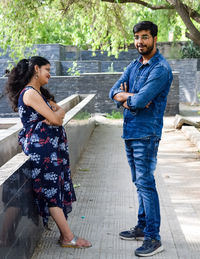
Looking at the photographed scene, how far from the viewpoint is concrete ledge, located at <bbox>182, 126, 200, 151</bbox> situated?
10.0m

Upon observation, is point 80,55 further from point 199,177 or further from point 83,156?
point 199,177

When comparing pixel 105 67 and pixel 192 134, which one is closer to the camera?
pixel 192 134

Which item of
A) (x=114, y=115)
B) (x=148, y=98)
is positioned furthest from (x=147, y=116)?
(x=114, y=115)

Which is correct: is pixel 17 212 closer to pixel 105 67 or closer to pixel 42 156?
pixel 42 156

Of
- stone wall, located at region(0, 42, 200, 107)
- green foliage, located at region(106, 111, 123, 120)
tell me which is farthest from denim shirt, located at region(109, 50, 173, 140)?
→ stone wall, located at region(0, 42, 200, 107)

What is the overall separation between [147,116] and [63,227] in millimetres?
1245

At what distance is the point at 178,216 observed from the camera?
5145 mm

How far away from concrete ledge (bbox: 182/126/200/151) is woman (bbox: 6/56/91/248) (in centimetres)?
591

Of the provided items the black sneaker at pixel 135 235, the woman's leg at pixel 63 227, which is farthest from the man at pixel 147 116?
the woman's leg at pixel 63 227

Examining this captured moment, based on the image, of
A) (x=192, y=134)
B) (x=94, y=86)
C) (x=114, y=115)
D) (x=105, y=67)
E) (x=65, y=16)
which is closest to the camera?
(x=192, y=134)

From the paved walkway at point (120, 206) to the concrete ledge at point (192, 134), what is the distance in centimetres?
40

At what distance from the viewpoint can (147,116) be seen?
154 inches

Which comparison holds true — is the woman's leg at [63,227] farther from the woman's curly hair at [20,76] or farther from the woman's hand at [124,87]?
the woman's hand at [124,87]

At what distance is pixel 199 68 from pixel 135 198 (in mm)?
18927
